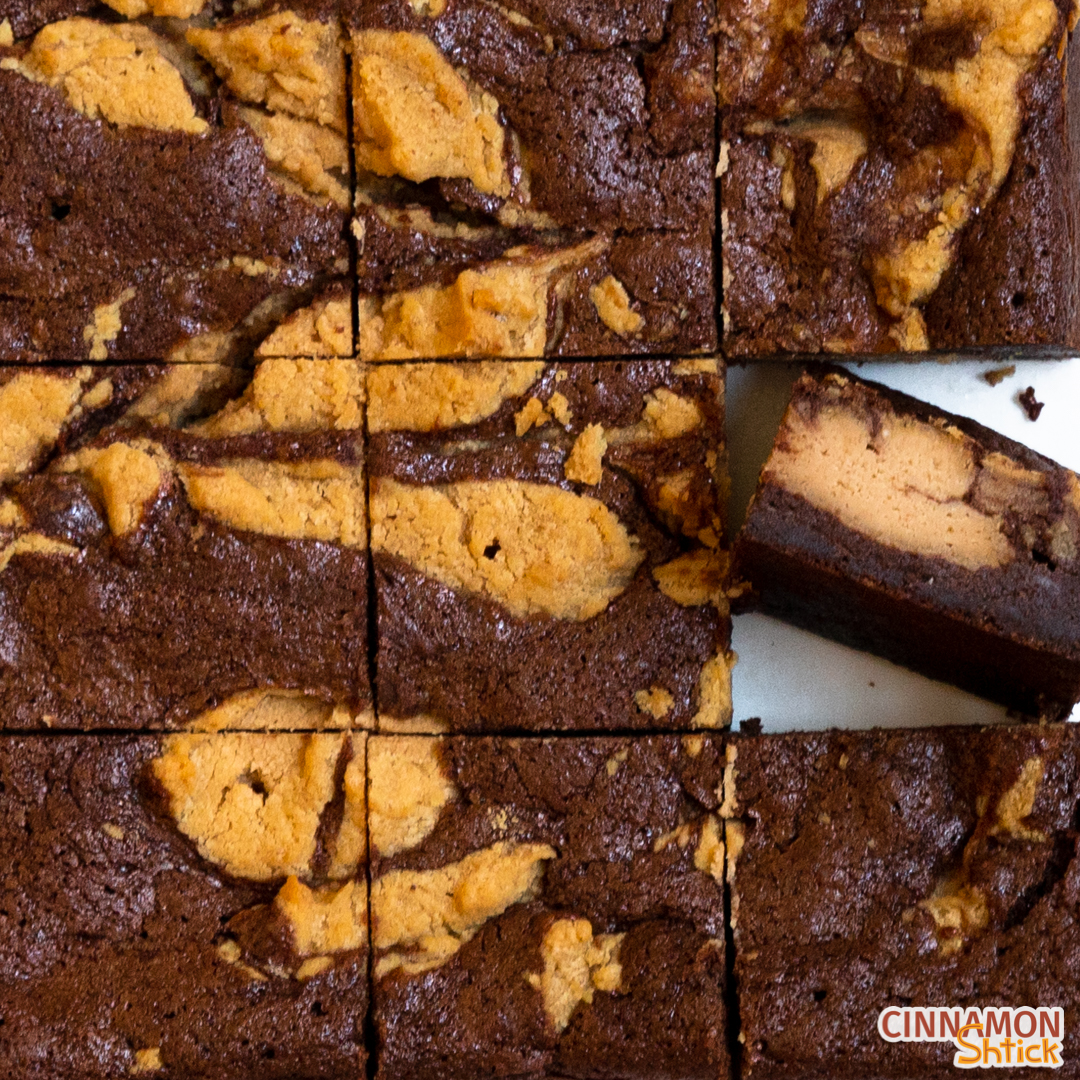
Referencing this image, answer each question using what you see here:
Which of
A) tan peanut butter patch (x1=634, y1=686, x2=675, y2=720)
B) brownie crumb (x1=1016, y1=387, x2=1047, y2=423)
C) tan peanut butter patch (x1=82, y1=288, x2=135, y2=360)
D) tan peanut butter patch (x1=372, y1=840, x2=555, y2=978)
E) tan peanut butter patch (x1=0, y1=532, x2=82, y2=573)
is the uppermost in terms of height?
tan peanut butter patch (x1=82, y1=288, x2=135, y2=360)

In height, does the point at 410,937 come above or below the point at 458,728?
below

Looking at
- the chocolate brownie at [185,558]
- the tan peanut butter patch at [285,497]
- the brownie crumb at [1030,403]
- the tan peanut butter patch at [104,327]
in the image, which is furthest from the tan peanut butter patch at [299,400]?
the brownie crumb at [1030,403]

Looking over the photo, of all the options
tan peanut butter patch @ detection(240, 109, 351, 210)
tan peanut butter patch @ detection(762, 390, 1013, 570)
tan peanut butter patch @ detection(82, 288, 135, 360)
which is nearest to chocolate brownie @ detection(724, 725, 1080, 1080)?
tan peanut butter patch @ detection(762, 390, 1013, 570)

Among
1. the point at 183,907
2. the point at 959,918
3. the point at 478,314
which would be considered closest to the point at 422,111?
the point at 478,314

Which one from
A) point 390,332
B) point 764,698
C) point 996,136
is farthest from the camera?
point 764,698

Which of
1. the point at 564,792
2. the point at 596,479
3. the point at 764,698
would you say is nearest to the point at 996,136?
the point at 596,479

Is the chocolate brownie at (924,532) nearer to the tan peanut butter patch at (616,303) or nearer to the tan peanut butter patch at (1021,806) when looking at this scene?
the tan peanut butter patch at (1021,806)

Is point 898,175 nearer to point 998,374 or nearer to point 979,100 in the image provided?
point 979,100

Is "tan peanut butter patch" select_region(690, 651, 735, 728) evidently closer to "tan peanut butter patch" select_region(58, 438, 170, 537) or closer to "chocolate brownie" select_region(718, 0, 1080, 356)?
"chocolate brownie" select_region(718, 0, 1080, 356)

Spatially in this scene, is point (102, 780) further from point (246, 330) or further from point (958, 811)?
point (958, 811)
